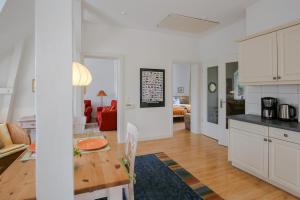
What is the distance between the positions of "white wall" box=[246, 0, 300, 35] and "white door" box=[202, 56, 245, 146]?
904 mm

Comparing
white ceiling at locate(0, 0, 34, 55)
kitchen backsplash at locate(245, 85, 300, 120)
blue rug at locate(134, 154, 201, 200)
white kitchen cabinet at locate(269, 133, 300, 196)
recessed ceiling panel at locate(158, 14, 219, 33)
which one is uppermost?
recessed ceiling panel at locate(158, 14, 219, 33)

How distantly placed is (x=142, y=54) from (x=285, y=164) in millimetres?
3469

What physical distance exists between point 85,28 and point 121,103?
1857mm

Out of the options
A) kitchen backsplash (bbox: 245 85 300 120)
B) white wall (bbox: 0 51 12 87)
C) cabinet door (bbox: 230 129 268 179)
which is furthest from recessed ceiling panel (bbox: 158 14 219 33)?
white wall (bbox: 0 51 12 87)

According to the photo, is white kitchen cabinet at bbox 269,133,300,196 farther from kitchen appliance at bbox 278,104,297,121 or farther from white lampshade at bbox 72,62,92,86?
white lampshade at bbox 72,62,92,86

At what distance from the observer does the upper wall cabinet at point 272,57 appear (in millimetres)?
2191

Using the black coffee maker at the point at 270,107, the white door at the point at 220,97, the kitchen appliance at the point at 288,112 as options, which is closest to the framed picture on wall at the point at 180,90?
the white door at the point at 220,97

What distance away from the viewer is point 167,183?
7.82 ft

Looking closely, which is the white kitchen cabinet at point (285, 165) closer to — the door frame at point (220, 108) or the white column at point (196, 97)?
the door frame at point (220, 108)

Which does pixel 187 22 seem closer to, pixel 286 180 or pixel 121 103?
pixel 121 103

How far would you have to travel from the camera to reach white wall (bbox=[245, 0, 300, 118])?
2.48 metres

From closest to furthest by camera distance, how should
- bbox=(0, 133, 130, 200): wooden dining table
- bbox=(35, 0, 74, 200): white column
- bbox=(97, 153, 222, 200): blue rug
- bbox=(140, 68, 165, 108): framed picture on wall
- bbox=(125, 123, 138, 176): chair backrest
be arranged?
bbox=(35, 0, 74, 200): white column → bbox=(0, 133, 130, 200): wooden dining table → bbox=(125, 123, 138, 176): chair backrest → bbox=(97, 153, 222, 200): blue rug → bbox=(140, 68, 165, 108): framed picture on wall

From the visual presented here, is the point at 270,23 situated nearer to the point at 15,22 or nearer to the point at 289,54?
the point at 289,54

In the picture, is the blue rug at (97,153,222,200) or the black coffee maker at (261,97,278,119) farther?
the black coffee maker at (261,97,278,119)
